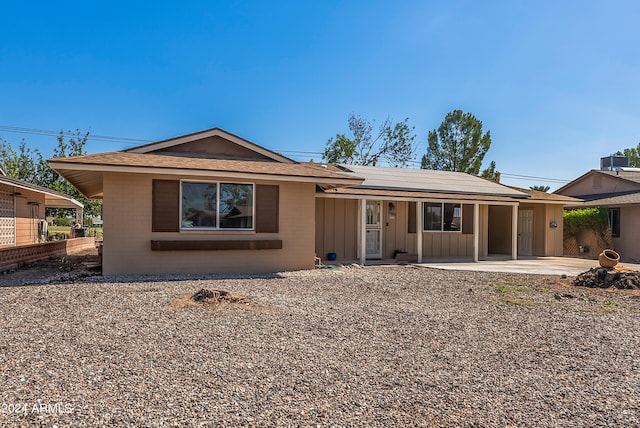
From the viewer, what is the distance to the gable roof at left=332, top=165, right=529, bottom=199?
14.1 metres

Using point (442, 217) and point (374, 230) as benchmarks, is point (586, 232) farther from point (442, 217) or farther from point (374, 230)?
point (374, 230)

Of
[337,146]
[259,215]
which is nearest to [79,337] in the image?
[259,215]

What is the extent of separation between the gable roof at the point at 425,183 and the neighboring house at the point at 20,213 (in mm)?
11656

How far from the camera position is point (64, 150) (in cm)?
3425

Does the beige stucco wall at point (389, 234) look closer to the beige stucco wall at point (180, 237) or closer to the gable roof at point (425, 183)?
the gable roof at point (425, 183)

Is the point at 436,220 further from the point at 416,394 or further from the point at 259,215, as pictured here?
the point at 416,394

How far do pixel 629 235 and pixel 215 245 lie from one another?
1737cm

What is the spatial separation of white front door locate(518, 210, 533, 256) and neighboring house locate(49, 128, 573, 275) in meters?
4.60

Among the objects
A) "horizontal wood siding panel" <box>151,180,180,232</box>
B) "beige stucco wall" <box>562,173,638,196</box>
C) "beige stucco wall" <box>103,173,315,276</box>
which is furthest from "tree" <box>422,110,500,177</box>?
"horizontal wood siding panel" <box>151,180,180,232</box>

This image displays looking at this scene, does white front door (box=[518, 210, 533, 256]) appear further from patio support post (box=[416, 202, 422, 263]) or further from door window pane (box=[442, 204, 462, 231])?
patio support post (box=[416, 202, 422, 263])

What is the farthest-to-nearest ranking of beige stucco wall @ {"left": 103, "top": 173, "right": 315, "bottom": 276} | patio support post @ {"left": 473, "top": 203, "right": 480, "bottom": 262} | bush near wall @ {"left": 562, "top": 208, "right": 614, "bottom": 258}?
1. bush near wall @ {"left": 562, "top": 208, "right": 614, "bottom": 258}
2. patio support post @ {"left": 473, "top": 203, "right": 480, "bottom": 262}
3. beige stucco wall @ {"left": 103, "top": 173, "right": 315, "bottom": 276}

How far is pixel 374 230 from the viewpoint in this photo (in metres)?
14.0

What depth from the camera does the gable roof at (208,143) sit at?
35.5ft

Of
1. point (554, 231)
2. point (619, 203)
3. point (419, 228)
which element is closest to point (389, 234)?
point (419, 228)
